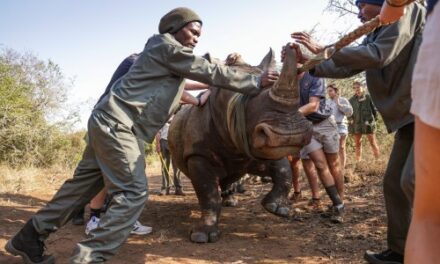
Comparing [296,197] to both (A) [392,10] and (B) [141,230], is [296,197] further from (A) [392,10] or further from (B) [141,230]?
(A) [392,10]

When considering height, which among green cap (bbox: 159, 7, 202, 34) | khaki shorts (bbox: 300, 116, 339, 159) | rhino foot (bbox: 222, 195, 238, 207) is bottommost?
rhino foot (bbox: 222, 195, 238, 207)

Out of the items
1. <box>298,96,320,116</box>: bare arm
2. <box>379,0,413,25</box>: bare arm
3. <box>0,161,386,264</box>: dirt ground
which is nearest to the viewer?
<box>379,0,413,25</box>: bare arm

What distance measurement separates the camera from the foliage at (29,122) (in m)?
12.0

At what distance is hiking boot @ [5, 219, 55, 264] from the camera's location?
363cm

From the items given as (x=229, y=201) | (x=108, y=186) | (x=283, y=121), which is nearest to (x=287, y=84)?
(x=283, y=121)

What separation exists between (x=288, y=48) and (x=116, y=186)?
1848mm

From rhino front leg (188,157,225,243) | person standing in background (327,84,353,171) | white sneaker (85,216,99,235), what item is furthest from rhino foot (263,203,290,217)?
person standing in background (327,84,353,171)

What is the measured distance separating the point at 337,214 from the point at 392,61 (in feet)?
7.54

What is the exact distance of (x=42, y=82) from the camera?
15320 millimetres

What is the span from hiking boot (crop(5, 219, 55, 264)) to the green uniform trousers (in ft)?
0.26

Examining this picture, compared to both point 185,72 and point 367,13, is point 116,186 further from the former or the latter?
point 367,13

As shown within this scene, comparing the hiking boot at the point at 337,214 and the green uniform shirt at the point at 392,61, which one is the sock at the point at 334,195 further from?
the green uniform shirt at the point at 392,61

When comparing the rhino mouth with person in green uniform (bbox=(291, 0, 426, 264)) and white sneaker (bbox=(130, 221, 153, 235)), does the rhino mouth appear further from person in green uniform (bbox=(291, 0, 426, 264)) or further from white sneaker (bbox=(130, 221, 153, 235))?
white sneaker (bbox=(130, 221, 153, 235))

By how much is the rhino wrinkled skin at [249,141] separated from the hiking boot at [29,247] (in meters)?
1.53
